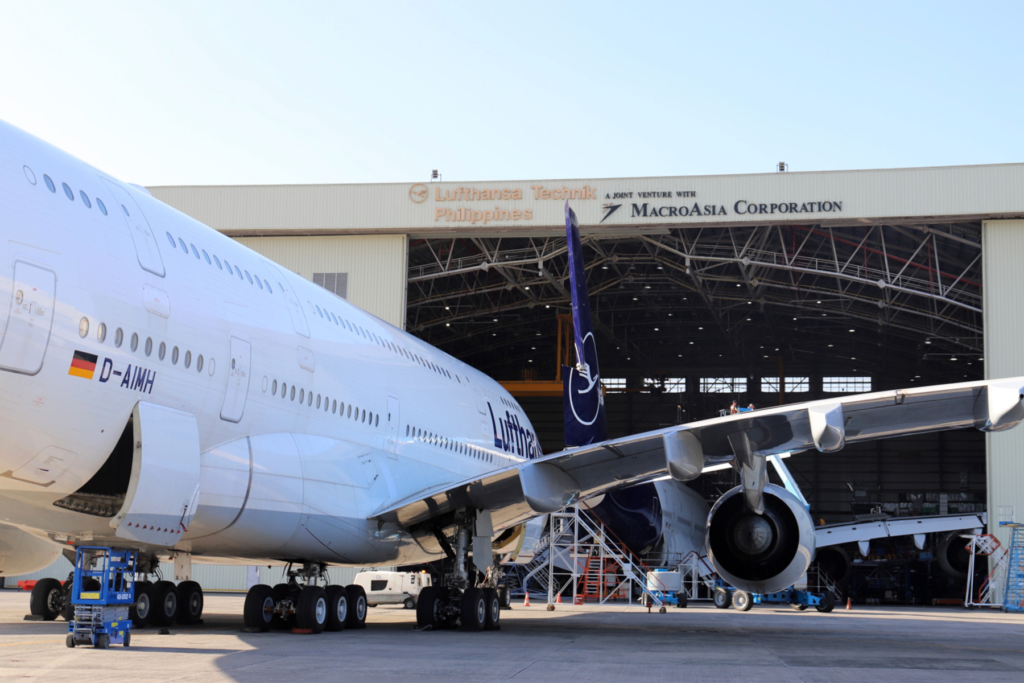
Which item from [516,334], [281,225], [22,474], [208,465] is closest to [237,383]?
[208,465]

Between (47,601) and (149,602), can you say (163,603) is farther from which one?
(47,601)

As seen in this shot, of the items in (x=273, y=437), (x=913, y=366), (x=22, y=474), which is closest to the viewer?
(x=22, y=474)

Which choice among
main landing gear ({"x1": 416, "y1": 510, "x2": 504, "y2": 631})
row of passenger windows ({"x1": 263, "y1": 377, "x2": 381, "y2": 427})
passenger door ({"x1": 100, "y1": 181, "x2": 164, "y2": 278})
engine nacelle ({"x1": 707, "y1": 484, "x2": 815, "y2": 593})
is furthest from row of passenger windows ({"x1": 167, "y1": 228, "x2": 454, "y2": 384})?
engine nacelle ({"x1": 707, "y1": 484, "x2": 815, "y2": 593})

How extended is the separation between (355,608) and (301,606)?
52.9 inches

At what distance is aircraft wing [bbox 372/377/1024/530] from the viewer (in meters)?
8.61

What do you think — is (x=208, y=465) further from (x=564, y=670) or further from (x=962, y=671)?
(x=962, y=671)

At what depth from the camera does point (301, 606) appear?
10758 mm

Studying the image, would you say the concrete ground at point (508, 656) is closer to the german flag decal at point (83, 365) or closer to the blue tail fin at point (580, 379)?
the german flag decal at point (83, 365)

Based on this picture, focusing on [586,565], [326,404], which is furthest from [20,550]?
[586,565]

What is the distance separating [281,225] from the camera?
24688 mm

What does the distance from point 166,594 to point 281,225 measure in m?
13.6

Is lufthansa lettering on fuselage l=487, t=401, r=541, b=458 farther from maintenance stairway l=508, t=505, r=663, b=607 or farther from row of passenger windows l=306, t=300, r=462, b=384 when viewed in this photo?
maintenance stairway l=508, t=505, r=663, b=607

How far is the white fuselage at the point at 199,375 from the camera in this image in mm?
6934

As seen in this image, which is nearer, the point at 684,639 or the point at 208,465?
the point at 208,465
